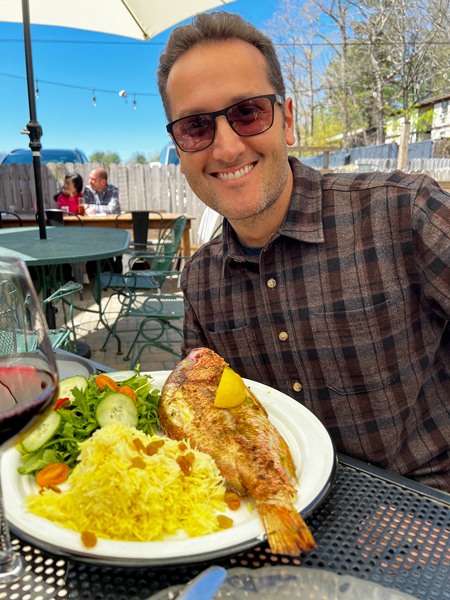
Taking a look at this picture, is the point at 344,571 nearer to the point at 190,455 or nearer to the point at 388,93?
the point at 190,455

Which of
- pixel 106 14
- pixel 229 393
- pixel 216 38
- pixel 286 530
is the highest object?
pixel 106 14

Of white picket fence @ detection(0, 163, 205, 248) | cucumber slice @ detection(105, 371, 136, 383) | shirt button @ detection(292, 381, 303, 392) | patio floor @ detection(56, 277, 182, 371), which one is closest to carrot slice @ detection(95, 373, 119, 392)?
cucumber slice @ detection(105, 371, 136, 383)

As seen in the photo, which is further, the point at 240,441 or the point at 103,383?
the point at 103,383

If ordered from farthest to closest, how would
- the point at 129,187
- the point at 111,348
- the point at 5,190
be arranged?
the point at 129,187 → the point at 5,190 → the point at 111,348

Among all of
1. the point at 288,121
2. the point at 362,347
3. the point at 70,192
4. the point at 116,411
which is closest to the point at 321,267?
the point at 362,347

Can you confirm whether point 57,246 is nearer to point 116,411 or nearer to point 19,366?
point 116,411

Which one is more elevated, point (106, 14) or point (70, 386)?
point (106, 14)

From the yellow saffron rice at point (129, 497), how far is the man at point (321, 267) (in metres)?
0.90

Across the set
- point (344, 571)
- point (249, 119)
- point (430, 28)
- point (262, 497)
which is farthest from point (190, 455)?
point (430, 28)

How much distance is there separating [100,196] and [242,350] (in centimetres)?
967

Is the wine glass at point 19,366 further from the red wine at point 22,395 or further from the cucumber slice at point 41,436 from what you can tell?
the cucumber slice at point 41,436

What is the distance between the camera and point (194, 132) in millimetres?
1827

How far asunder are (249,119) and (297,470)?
4.57 ft

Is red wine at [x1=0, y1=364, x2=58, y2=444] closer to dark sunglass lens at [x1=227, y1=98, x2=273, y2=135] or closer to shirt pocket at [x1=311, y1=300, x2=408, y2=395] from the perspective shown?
shirt pocket at [x1=311, y1=300, x2=408, y2=395]
